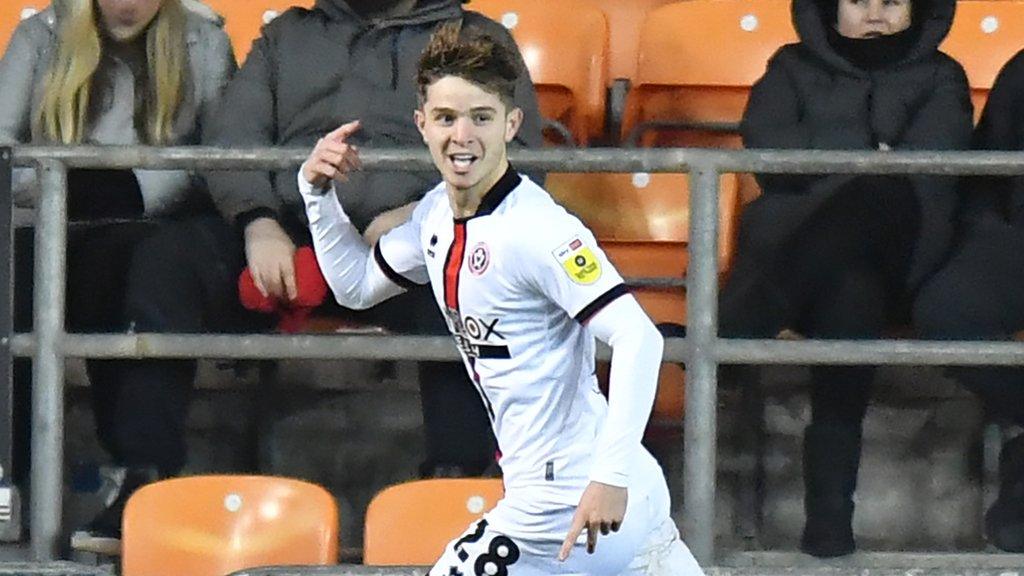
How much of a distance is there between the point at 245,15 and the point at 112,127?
0.97 metres

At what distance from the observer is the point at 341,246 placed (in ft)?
11.8

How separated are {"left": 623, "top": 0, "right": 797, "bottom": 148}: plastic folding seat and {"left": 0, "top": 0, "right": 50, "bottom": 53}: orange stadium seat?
159 cm

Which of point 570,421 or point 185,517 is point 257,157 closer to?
point 185,517

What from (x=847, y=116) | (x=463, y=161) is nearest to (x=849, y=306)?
(x=847, y=116)

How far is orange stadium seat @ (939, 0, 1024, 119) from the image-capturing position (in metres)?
5.30

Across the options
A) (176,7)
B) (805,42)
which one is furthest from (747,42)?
(176,7)

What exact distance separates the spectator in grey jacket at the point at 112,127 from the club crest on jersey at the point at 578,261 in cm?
137

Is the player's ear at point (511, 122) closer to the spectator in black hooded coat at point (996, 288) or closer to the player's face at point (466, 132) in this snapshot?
the player's face at point (466, 132)

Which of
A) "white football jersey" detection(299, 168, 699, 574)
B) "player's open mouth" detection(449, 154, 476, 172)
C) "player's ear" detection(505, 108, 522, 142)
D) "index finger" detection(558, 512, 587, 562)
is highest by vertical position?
"player's ear" detection(505, 108, 522, 142)

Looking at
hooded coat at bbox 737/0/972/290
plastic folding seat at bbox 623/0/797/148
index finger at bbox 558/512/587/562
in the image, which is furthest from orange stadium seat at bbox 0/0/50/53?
index finger at bbox 558/512/587/562

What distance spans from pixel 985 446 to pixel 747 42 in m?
1.22

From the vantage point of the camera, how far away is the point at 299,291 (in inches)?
166

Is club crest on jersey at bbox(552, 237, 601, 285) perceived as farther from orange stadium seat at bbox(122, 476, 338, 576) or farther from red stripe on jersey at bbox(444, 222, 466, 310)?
orange stadium seat at bbox(122, 476, 338, 576)

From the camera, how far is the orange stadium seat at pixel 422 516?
4027 millimetres
